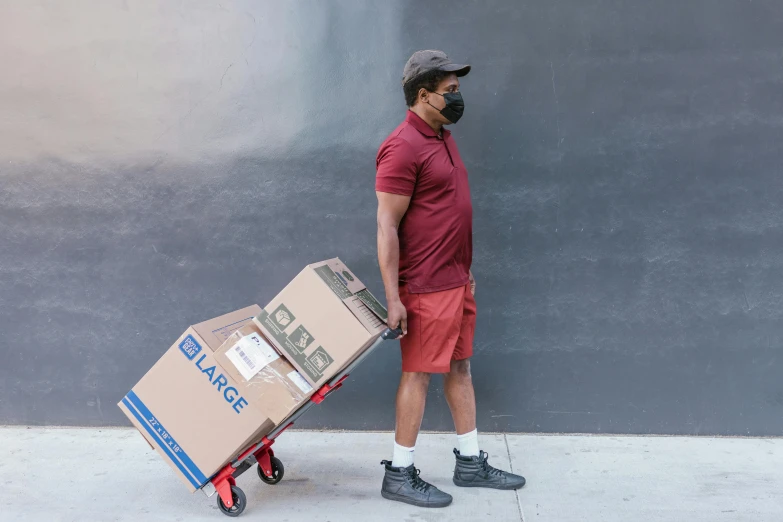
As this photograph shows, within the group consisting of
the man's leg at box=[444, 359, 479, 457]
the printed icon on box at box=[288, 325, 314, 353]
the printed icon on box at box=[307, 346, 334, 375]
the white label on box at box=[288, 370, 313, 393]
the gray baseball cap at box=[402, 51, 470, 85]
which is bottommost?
the man's leg at box=[444, 359, 479, 457]

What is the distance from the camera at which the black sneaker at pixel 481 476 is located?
3559 millimetres

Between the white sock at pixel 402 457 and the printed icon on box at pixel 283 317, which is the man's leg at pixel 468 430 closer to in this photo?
the white sock at pixel 402 457

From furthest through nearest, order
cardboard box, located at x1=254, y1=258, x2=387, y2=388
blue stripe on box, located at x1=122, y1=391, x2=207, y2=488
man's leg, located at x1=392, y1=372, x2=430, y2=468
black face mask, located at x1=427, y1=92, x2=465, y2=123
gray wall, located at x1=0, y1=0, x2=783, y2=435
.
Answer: gray wall, located at x1=0, y1=0, x2=783, y2=435
man's leg, located at x1=392, y1=372, x2=430, y2=468
black face mask, located at x1=427, y1=92, x2=465, y2=123
blue stripe on box, located at x1=122, y1=391, x2=207, y2=488
cardboard box, located at x1=254, y1=258, x2=387, y2=388

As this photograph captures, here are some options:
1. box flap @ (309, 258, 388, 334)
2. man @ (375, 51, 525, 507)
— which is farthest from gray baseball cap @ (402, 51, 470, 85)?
box flap @ (309, 258, 388, 334)

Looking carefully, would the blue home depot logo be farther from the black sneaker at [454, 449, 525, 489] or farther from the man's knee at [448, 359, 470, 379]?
the black sneaker at [454, 449, 525, 489]

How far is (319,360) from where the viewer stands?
312 centimetres

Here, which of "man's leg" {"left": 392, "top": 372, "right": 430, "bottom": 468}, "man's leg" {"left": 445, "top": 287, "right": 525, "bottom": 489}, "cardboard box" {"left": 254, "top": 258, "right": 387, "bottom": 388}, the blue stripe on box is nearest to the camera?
"cardboard box" {"left": 254, "top": 258, "right": 387, "bottom": 388}

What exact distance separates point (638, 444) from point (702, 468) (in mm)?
361

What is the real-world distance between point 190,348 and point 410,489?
113 centimetres

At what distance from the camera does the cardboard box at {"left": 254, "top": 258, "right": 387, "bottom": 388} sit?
3.09 meters

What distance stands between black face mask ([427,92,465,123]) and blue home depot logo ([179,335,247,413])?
1.42 m

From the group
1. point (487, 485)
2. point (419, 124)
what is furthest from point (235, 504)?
point (419, 124)

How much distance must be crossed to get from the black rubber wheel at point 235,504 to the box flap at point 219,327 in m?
0.62

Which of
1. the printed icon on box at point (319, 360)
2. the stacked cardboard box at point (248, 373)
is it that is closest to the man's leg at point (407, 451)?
the stacked cardboard box at point (248, 373)
